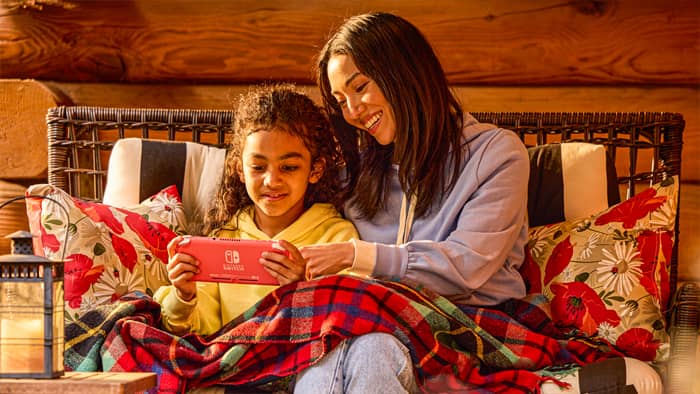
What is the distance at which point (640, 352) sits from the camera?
6.85 feet

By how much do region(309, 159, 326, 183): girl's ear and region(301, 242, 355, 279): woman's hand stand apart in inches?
11.3

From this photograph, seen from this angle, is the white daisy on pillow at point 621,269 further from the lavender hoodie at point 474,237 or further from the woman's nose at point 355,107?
the woman's nose at point 355,107

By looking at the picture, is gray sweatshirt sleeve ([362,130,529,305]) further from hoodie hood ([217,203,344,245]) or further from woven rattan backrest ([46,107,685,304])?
woven rattan backrest ([46,107,685,304])

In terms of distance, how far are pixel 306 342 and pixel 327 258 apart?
0.83ft

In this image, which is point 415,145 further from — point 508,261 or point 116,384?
point 116,384

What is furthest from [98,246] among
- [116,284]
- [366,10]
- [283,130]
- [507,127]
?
[366,10]

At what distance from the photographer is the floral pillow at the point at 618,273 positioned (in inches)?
83.2

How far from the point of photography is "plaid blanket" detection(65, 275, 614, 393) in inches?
72.1

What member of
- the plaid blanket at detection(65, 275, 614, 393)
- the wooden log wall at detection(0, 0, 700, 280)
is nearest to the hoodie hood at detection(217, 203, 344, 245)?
the plaid blanket at detection(65, 275, 614, 393)

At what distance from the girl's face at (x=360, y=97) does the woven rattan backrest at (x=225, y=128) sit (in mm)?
437

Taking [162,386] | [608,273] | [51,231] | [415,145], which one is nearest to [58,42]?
[51,231]

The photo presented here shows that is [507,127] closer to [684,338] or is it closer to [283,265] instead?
[684,338]

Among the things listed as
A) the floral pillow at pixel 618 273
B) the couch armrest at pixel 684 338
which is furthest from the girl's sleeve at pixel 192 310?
the couch armrest at pixel 684 338

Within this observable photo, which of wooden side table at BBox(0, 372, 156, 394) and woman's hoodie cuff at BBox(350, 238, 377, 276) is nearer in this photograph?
wooden side table at BBox(0, 372, 156, 394)
